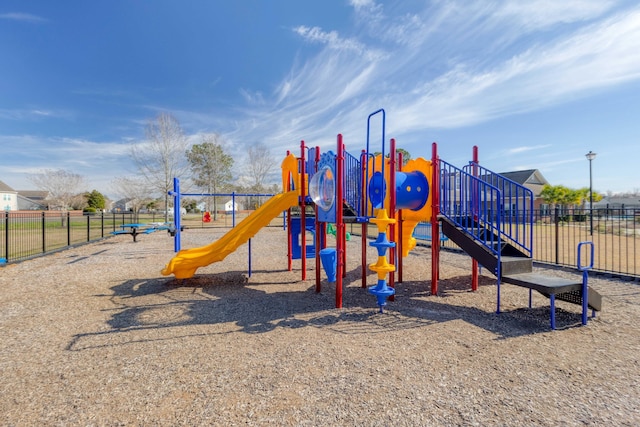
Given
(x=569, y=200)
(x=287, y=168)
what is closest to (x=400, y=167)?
(x=287, y=168)

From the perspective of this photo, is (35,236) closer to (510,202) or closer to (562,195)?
(510,202)

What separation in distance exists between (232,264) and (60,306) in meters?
4.48

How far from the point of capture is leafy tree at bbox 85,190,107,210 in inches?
2157

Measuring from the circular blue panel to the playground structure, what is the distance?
2cm

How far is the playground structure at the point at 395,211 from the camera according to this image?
496 centimetres

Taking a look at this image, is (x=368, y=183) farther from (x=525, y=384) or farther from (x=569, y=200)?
(x=569, y=200)

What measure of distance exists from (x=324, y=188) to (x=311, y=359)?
3115 mm

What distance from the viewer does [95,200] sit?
5553 centimetres

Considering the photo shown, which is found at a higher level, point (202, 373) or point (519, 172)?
point (519, 172)

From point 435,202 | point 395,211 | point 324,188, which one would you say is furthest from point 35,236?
point 435,202

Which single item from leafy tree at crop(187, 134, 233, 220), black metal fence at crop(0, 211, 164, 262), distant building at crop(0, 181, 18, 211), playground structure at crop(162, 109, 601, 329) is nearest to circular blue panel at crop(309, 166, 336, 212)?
playground structure at crop(162, 109, 601, 329)

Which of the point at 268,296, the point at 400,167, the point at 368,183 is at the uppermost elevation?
the point at 400,167

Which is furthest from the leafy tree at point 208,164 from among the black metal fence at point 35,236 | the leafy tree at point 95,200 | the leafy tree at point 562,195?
the leafy tree at point 562,195

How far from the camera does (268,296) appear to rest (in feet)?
19.9
